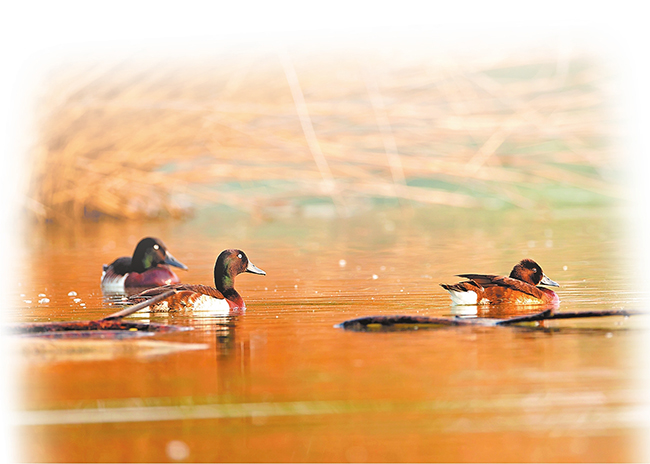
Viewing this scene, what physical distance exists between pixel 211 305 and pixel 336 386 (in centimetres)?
250

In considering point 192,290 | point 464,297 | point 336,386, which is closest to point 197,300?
point 192,290

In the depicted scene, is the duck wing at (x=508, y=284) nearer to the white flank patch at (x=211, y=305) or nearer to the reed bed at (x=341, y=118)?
the white flank patch at (x=211, y=305)

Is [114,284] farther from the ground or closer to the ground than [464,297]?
farther from the ground

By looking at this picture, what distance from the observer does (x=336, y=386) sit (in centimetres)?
364

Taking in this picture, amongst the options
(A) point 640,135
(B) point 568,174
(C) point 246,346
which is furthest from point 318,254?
(C) point 246,346

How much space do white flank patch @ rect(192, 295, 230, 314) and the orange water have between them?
25 centimetres

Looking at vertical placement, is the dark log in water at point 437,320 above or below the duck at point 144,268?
below

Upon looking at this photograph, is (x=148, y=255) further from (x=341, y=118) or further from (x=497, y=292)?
(x=497, y=292)

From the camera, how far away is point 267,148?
11570 mm

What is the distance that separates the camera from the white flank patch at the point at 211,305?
5984 millimetres

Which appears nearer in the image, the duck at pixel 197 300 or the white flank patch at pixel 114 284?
the duck at pixel 197 300

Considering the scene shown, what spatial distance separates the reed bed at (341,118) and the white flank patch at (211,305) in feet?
15.3

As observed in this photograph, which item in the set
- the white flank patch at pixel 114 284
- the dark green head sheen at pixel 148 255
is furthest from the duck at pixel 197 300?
the dark green head sheen at pixel 148 255

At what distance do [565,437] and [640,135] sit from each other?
897 centimetres
